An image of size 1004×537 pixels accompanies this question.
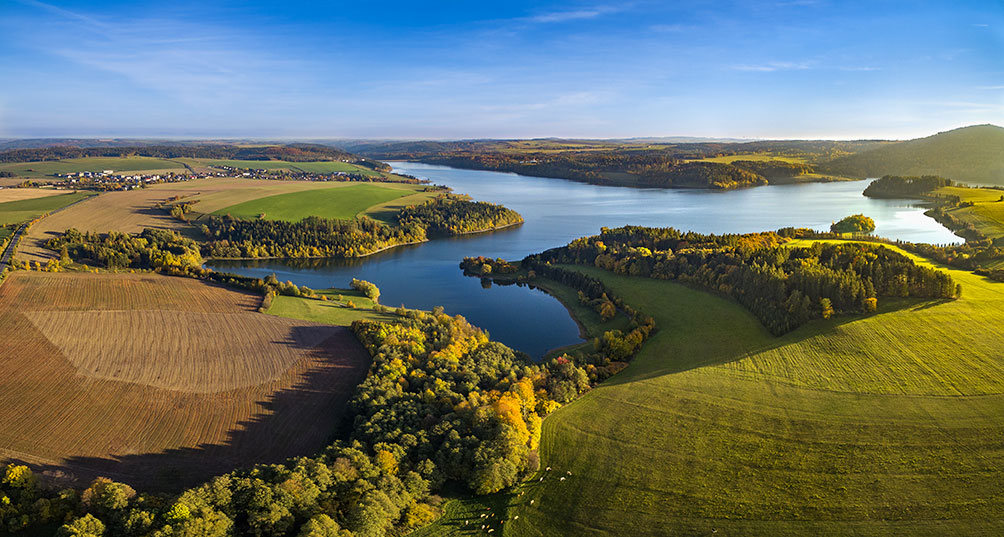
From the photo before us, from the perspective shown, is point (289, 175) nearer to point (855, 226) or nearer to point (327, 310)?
point (327, 310)

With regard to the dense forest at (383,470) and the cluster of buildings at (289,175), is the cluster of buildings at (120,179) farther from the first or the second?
the dense forest at (383,470)

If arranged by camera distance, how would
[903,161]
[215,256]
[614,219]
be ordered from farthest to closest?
[903,161] → [614,219] → [215,256]

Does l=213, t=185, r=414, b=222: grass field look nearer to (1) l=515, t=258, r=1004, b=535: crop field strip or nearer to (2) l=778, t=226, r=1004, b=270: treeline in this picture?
(1) l=515, t=258, r=1004, b=535: crop field strip

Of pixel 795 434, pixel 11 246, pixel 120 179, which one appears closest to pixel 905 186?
pixel 795 434

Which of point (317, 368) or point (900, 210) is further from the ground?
point (900, 210)

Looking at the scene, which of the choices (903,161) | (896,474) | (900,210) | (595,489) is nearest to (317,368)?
(595,489)

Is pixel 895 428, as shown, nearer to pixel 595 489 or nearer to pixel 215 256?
pixel 595 489

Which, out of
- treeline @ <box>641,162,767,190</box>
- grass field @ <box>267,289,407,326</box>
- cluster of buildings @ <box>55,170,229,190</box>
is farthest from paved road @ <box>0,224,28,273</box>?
treeline @ <box>641,162,767,190</box>
